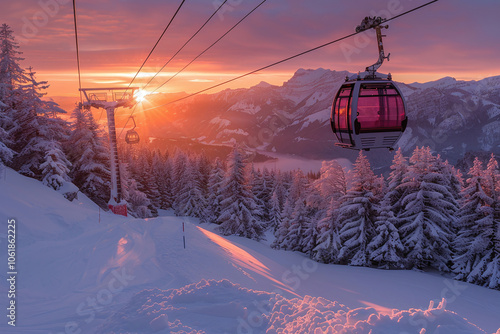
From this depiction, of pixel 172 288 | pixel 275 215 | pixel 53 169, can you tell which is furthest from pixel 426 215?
pixel 53 169

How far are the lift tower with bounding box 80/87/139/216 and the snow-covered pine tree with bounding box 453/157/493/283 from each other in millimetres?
29369

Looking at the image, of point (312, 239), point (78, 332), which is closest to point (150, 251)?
point (78, 332)

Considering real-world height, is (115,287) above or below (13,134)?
below

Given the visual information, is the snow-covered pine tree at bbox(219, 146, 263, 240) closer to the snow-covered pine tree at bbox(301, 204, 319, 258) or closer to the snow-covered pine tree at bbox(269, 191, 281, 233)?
the snow-covered pine tree at bbox(301, 204, 319, 258)

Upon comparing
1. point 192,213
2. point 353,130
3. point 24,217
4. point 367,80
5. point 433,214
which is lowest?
point 192,213

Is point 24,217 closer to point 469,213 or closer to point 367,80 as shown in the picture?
point 367,80

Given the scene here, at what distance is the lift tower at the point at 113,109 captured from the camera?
103ft

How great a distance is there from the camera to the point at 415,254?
25.3 metres

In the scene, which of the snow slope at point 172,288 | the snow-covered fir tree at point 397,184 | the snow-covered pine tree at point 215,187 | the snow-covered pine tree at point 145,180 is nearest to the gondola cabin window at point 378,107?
the snow slope at point 172,288

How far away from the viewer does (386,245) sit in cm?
2567

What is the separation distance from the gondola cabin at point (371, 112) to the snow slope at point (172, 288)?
4.06 metres

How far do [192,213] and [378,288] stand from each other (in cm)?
3646

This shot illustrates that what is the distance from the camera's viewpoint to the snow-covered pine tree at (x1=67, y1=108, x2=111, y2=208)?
115ft

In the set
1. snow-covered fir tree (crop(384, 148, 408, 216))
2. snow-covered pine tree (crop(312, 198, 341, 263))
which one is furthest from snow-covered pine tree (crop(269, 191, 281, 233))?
snow-covered fir tree (crop(384, 148, 408, 216))
